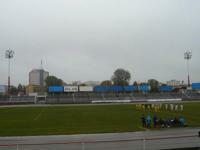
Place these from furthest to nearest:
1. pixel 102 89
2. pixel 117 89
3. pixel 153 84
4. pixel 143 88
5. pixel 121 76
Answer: pixel 153 84 < pixel 121 76 < pixel 143 88 < pixel 102 89 < pixel 117 89

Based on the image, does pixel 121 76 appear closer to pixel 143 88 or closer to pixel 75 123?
pixel 143 88

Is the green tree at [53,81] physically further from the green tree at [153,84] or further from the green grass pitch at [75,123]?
the green grass pitch at [75,123]

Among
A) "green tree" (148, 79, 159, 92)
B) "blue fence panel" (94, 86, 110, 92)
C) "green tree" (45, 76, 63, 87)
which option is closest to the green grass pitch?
"blue fence panel" (94, 86, 110, 92)

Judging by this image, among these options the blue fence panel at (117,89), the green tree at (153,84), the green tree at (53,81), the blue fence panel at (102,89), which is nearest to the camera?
the blue fence panel at (117,89)

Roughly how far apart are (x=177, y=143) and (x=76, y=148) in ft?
20.7

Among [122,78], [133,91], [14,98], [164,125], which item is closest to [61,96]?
[14,98]

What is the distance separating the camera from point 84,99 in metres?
99.4

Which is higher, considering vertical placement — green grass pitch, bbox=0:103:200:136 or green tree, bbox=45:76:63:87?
green tree, bbox=45:76:63:87

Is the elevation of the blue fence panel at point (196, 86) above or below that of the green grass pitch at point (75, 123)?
above

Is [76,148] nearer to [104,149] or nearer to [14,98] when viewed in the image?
[104,149]

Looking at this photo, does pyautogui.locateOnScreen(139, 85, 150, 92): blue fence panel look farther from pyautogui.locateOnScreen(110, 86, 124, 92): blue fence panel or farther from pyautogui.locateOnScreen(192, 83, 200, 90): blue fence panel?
pyautogui.locateOnScreen(192, 83, 200, 90): blue fence panel

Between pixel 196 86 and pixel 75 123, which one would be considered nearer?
pixel 75 123

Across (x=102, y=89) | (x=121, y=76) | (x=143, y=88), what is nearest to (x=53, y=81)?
(x=121, y=76)

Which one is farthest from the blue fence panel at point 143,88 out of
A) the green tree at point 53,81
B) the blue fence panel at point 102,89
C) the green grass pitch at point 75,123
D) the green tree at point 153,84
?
the green grass pitch at point 75,123
